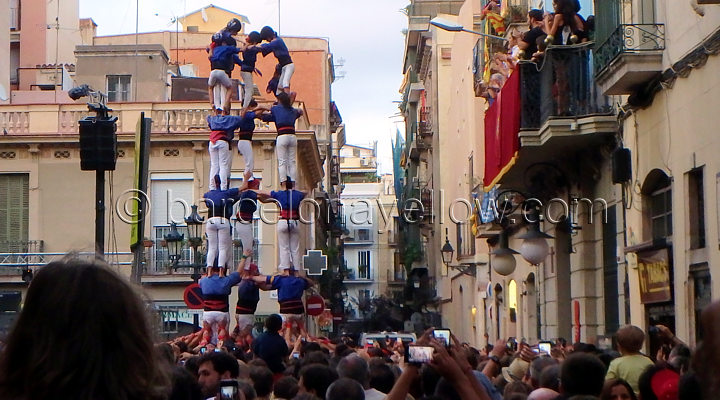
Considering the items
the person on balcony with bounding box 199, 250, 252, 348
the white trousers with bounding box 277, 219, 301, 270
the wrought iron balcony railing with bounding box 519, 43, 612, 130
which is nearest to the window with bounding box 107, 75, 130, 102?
the person on balcony with bounding box 199, 250, 252, 348

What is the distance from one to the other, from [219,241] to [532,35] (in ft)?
19.2

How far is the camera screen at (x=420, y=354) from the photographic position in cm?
515

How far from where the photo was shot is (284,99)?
1966cm

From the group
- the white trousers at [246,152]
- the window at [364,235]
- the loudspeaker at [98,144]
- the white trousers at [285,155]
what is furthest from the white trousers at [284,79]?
the window at [364,235]

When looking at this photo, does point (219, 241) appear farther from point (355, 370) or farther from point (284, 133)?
point (355, 370)

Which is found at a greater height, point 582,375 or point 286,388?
point 582,375

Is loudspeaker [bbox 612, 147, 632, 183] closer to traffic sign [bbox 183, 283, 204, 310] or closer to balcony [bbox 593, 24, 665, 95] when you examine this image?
balcony [bbox 593, 24, 665, 95]

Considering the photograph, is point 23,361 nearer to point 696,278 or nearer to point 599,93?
point 696,278

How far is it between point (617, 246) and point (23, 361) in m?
15.4

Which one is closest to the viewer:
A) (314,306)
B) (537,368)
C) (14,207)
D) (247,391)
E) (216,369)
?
(247,391)

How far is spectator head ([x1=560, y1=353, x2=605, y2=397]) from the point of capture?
6434 millimetres

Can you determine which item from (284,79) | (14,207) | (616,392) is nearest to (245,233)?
(284,79)

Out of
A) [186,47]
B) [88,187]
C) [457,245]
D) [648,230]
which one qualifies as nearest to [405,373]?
[648,230]

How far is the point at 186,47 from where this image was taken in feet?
184
